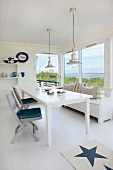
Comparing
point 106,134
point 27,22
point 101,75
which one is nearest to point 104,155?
point 106,134

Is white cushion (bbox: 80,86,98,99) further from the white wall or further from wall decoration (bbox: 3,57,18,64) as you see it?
wall decoration (bbox: 3,57,18,64)

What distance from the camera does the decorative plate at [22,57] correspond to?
204 inches

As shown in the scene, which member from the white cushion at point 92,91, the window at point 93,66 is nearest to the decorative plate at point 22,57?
the window at point 93,66

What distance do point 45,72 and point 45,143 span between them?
3.93m

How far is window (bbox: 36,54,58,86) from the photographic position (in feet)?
18.8

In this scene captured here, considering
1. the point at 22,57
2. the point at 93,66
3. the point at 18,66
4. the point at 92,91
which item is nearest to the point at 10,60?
the point at 18,66

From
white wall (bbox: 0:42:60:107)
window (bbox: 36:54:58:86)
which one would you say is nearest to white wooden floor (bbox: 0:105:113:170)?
white wall (bbox: 0:42:60:107)

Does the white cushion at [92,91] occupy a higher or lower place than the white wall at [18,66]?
lower

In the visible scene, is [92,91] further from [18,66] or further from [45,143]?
[18,66]

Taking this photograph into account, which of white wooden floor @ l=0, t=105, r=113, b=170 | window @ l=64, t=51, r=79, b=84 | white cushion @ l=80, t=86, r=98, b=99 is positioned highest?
window @ l=64, t=51, r=79, b=84

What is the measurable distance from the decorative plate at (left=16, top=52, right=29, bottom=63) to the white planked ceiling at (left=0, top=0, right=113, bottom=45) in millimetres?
1172

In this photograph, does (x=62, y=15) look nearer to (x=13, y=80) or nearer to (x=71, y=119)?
(x=71, y=119)

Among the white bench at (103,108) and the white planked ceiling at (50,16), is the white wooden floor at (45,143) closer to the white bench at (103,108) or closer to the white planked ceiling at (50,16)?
the white bench at (103,108)

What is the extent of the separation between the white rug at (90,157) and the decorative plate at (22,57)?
394cm
